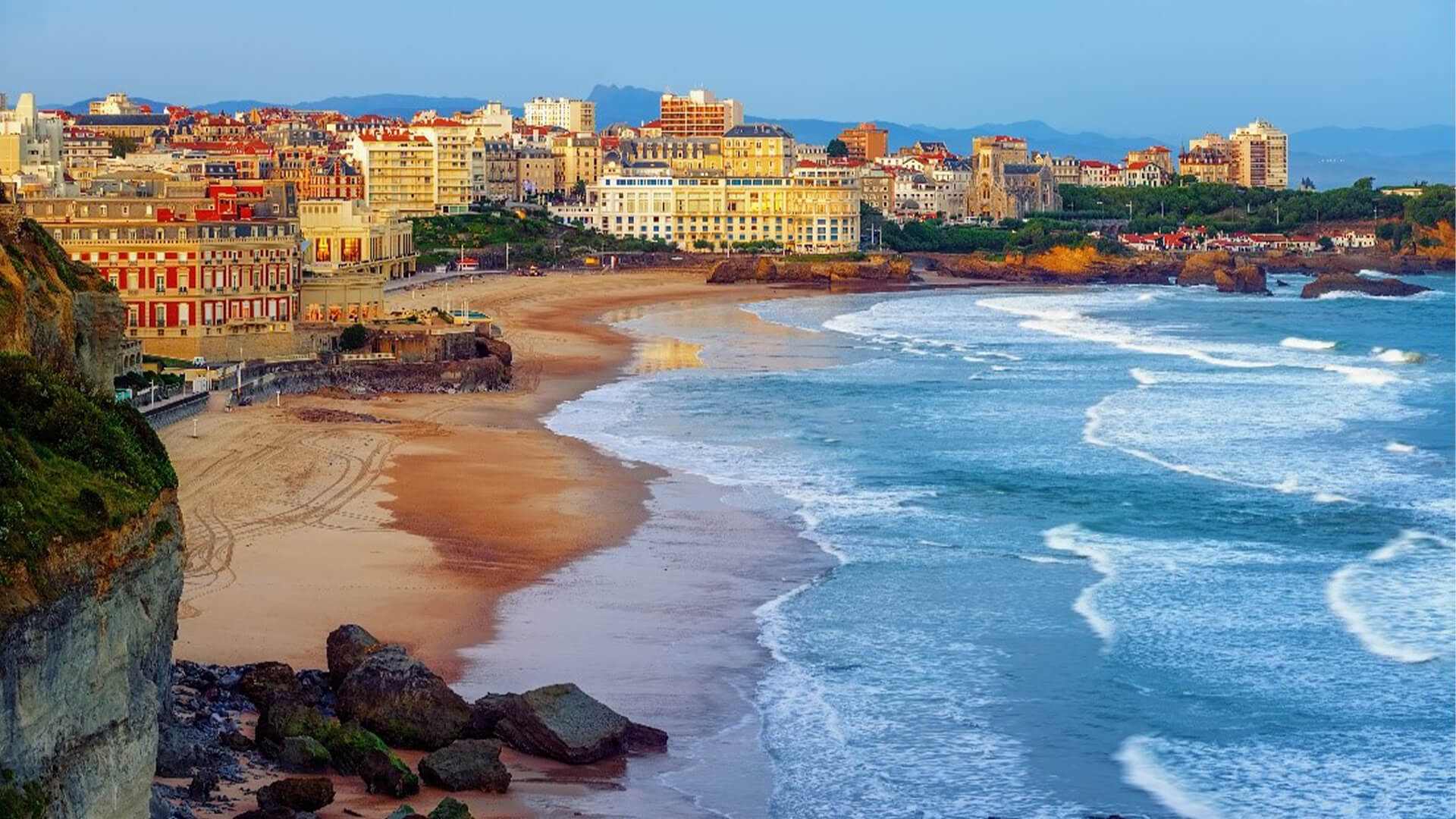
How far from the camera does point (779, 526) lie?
26188mm

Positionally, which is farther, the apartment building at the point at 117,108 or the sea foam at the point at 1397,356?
the apartment building at the point at 117,108

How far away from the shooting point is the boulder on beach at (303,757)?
15469mm

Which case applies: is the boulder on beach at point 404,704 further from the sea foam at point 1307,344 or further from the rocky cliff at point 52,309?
the sea foam at point 1307,344

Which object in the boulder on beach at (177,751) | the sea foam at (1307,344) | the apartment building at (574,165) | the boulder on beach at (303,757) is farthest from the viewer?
the apartment building at (574,165)

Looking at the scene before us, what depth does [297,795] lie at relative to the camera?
570 inches

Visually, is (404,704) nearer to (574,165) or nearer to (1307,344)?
(1307,344)

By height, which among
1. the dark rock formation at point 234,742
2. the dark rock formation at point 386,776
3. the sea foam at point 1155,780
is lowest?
the sea foam at point 1155,780

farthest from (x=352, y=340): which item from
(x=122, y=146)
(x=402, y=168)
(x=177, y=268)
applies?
(x=122, y=146)

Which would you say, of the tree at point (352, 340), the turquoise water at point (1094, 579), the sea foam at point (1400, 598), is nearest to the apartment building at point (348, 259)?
the tree at point (352, 340)

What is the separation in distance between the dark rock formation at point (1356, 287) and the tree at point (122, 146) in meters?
46.1

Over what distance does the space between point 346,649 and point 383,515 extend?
890cm

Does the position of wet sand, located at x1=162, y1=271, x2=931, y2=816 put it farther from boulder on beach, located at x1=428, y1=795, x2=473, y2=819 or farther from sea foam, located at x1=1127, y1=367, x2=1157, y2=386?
sea foam, located at x1=1127, y1=367, x2=1157, y2=386

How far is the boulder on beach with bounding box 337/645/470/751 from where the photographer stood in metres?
16.3

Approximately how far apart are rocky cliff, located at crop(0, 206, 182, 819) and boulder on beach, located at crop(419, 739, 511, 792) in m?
1.94
